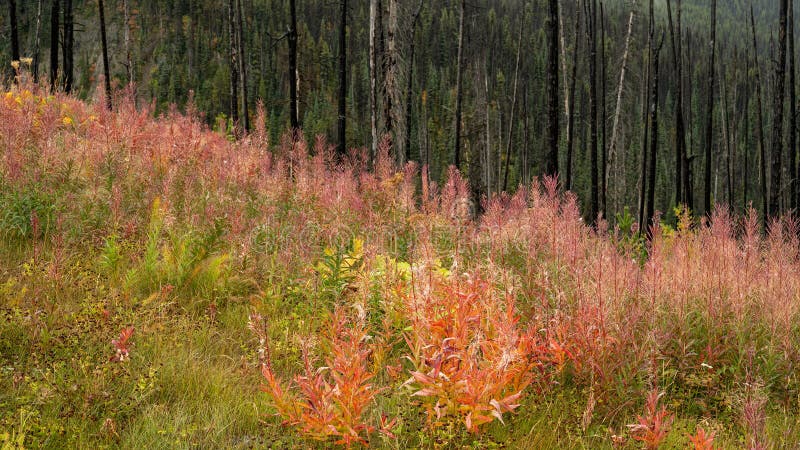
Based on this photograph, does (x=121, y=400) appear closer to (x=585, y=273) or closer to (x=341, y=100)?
(x=585, y=273)

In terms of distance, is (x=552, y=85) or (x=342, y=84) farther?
(x=342, y=84)

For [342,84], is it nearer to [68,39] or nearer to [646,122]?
[68,39]

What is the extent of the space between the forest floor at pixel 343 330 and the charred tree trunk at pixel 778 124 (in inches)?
321

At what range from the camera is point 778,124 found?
11633 millimetres

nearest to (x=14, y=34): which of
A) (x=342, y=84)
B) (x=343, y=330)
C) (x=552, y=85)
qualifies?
(x=342, y=84)

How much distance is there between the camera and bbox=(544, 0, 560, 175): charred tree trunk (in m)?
9.30

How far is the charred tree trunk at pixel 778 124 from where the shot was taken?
38.2 feet

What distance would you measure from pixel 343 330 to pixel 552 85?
25.5ft

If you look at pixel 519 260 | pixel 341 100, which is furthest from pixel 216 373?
pixel 341 100

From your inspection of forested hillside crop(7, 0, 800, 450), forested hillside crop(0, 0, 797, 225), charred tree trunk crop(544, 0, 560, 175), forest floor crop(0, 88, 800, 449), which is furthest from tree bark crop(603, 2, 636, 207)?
forested hillside crop(0, 0, 797, 225)

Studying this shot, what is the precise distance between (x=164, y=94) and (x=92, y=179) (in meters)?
80.7

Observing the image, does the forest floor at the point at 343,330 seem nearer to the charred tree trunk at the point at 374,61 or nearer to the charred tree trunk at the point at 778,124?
the charred tree trunk at the point at 374,61

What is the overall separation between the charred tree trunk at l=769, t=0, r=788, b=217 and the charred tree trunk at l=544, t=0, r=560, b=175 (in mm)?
5746

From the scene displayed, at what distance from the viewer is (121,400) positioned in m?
2.54
